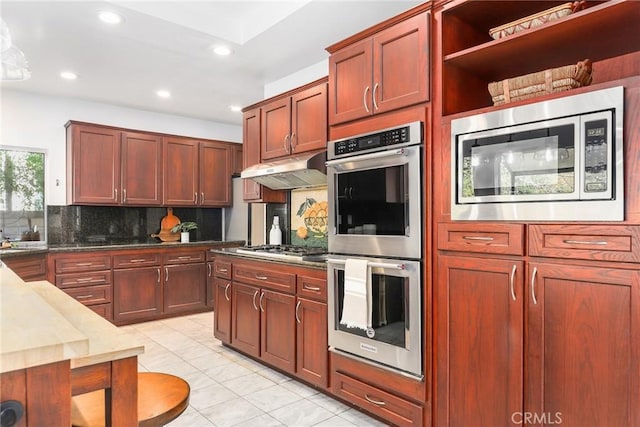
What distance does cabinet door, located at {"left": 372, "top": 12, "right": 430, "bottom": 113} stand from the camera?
213 centimetres

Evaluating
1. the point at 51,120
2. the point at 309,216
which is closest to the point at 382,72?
the point at 309,216

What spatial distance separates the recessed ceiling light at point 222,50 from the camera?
3.34 meters

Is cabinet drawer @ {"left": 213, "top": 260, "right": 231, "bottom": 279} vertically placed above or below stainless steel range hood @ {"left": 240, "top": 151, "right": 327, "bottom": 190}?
below

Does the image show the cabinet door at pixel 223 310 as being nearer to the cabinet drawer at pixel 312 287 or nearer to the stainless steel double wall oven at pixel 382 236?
the cabinet drawer at pixel 312 287

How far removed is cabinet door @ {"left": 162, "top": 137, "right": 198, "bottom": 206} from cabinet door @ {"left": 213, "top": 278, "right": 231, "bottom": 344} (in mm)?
1942

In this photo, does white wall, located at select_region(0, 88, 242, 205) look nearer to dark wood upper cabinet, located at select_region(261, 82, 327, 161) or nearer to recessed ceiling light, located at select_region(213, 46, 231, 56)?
recessed ceiling light, located at select_region(213, 46, 231, 56)

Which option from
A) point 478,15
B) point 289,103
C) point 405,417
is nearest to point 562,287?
point 405,417

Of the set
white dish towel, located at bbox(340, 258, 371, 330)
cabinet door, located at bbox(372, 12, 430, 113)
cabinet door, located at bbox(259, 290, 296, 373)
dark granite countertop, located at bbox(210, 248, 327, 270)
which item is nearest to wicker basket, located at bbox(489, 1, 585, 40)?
cabinet door, located at bbox(372, 12, 430, 113)

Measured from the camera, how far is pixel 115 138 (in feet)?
15.9

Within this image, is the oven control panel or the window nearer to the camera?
the oven control panel

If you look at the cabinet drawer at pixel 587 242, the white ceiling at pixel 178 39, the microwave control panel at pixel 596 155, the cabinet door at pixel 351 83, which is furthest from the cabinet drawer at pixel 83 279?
the microwave control panel at pixel 596 155

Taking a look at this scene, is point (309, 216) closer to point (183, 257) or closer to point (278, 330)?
point (278, 330)

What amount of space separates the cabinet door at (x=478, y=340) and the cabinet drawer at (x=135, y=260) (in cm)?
377

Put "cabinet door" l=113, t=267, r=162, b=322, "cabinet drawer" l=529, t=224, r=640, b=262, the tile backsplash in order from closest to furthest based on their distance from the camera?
"cabinet drawer" l=529, t=224, r=640, b=262
"cabinet door" l=113, t=267, r=162, b=322
the tile backsplash
